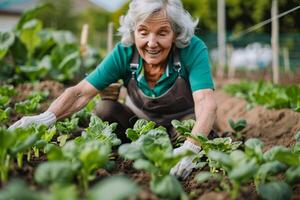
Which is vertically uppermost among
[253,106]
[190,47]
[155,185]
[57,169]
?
[190,47]

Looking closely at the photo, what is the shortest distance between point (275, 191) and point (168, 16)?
4.62ft

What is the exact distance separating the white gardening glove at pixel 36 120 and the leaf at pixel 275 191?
1.29 meters

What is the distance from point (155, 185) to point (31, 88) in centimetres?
389

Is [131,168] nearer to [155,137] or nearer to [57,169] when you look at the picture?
[155,137]

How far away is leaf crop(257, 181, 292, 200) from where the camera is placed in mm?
1562

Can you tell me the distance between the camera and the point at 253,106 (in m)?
4.86

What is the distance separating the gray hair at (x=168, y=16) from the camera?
264cm

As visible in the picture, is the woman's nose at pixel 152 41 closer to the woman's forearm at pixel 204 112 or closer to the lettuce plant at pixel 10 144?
the woman's forearm at pixel 204 112

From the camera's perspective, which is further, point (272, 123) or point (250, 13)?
point (250, 13)

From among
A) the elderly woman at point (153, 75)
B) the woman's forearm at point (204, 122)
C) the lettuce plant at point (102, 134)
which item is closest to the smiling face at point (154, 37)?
the elderly woman at point (153, 75)

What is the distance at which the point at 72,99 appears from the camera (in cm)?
274

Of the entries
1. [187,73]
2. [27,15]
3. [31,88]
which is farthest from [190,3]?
[187,73]

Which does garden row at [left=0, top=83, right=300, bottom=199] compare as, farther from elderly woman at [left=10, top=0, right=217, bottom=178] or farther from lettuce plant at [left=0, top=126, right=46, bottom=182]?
elderly woman at [left=10, top=0, right=217, bottom=178]

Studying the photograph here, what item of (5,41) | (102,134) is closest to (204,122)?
(102,134)
